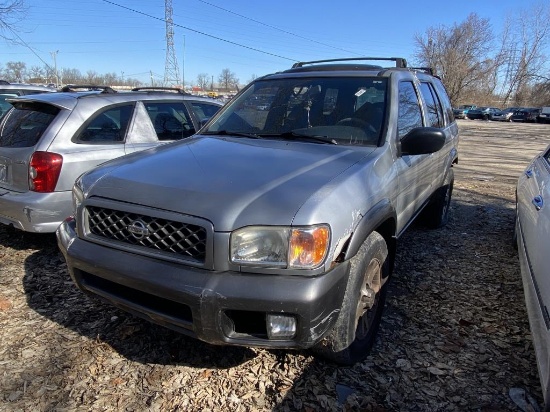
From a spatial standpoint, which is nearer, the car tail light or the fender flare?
the fender flare

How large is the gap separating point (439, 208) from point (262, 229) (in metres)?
4.01

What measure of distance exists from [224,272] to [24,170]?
9.47 ft

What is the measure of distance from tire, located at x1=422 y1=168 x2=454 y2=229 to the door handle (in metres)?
1.73

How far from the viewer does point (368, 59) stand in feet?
14.5

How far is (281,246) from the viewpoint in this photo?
2.02 metres

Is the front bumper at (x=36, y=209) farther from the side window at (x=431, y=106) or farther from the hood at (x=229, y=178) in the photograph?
the side window at (x=431, y=106)

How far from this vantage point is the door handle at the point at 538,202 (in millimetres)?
3129

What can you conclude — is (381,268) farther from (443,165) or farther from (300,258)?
(443,165)

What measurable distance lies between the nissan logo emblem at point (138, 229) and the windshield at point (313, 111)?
54.9 inches

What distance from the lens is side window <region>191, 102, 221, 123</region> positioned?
5.44 metres

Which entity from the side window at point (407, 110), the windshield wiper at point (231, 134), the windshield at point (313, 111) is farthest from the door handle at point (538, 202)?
the windshield wiper at point (231, 134)

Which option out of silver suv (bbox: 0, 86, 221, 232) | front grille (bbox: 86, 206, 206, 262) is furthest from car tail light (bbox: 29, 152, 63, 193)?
front grille (bbox: 86, 206, 206, 262)

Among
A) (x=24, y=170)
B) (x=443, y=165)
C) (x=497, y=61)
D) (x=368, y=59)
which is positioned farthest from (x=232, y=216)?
(x=497, y=61)

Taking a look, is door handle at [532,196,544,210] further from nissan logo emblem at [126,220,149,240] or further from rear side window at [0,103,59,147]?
rear side window at [0,103,59,147]
